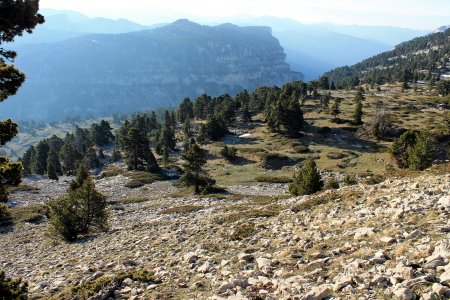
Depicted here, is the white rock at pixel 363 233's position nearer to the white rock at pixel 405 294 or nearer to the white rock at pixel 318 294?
the white rock at pixel 318 294

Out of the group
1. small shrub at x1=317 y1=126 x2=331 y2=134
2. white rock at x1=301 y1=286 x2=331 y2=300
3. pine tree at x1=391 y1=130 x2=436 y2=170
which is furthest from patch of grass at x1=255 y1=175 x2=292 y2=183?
white rock at x1=301 y1=286 x2=331 y2=300

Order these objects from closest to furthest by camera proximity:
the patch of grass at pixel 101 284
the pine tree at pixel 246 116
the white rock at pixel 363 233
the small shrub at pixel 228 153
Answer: the white rock at pixel 363 233
the patch of grass at pixel 101 284
the small shrub at pixel 228 153
the pine tree at pixel 246 116

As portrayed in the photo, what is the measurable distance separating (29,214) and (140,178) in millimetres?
26084

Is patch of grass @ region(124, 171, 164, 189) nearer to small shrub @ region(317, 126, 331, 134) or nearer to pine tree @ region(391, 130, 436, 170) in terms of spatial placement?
small shrub @ region(317, 126, 331, 134)

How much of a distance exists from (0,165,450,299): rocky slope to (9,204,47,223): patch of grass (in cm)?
2100

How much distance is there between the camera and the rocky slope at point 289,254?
997cm

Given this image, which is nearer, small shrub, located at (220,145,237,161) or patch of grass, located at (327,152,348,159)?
patch of grass, located at (327,152,348,159)

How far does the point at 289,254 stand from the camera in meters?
14.5

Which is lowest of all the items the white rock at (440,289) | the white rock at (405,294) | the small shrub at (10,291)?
the small shrub at (10,291)

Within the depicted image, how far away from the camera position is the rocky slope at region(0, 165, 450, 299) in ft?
32.7

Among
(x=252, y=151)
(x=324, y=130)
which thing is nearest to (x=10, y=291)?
(x=252, y=151)

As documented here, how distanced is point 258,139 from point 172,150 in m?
27.1

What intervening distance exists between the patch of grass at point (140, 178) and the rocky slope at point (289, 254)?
41023 mm

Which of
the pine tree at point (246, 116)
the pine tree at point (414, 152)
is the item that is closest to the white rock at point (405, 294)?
the pine tree at point (414, 152)
